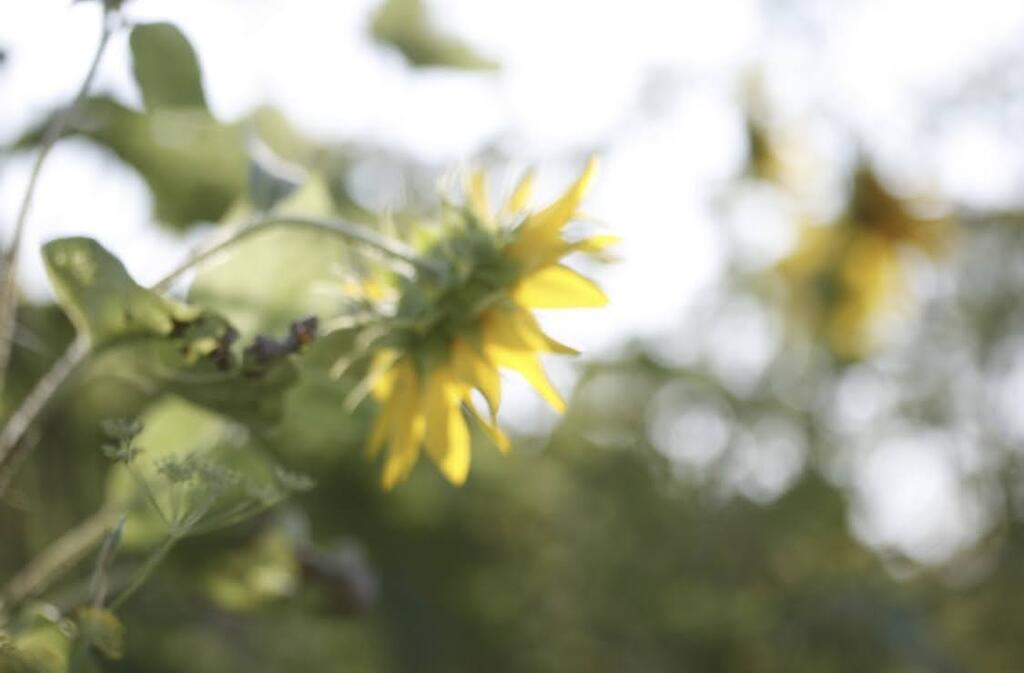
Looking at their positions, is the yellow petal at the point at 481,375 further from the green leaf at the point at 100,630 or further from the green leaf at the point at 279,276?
the green leaf at the point at 100,630

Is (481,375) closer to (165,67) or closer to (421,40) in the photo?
(165,67)

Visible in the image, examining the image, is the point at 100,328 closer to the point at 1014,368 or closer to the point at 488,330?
the point at 488,330

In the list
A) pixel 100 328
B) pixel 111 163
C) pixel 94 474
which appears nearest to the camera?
pixel 100 328

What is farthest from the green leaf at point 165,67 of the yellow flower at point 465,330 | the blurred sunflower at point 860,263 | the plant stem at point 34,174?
the blurred sunflower at point 860,263

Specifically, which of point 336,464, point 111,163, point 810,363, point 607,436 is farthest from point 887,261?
point 111,163

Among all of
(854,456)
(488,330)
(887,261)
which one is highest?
(488,330)

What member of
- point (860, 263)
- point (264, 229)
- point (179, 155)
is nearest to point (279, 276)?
point (264, 229)
